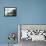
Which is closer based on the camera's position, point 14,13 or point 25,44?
point 25,44

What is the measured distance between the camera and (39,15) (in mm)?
4664

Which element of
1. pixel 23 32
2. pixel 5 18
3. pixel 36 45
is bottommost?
pixel 36 45

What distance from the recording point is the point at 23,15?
4.66 metres

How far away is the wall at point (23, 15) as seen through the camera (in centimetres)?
463

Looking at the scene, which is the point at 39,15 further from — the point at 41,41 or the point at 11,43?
the point at 11,43

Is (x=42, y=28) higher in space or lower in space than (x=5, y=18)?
lower

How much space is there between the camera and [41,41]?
4.40m

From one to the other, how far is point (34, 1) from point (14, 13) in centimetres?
82

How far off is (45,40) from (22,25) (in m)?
0.93

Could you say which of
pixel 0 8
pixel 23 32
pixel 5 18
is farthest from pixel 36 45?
pixel 0 8

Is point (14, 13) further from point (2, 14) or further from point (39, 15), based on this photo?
point (39, 15)

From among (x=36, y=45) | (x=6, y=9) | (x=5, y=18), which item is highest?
(x=6, y=9)

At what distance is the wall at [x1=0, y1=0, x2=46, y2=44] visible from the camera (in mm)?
4629

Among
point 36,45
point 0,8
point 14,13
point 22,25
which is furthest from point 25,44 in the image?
point 0,8
